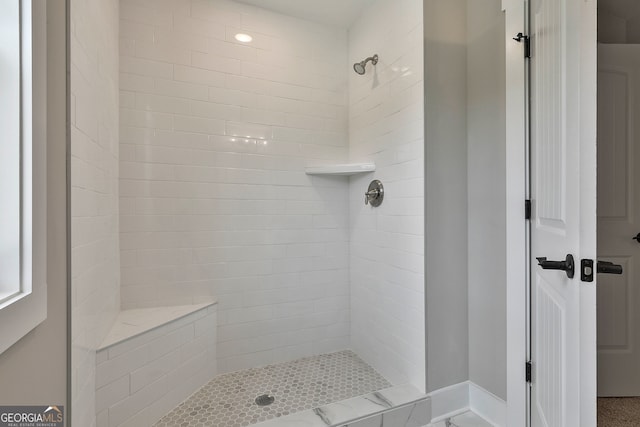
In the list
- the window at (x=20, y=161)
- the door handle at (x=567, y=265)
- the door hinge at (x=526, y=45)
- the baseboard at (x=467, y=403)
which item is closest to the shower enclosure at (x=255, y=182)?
the baseboard at (x=467, y=403)

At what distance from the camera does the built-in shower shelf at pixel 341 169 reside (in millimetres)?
1987

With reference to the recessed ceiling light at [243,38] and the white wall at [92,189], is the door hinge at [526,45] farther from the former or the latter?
the white wall at [92,189]

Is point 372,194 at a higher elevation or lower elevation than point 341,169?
lower

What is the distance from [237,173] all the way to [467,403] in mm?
1922

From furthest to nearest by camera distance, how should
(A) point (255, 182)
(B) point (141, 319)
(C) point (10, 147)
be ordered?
(A) point (255, 182) → (B) point (141, 319) → (C) point (10, 147)

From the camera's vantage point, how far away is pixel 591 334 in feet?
2.73

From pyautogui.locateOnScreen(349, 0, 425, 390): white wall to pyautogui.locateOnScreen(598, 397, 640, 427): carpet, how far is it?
88 centimetres

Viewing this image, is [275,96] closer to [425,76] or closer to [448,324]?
[425,76]

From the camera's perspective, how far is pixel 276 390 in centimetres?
175

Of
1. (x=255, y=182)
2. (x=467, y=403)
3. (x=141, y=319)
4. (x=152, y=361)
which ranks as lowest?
(x=467, y=403)

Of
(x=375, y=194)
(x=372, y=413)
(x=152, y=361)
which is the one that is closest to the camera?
(x=372, y=413)

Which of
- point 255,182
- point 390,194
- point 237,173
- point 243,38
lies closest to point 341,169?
point 390,194

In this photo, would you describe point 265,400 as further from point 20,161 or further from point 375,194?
point 20,161

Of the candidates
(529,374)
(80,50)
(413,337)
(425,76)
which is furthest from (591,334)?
(80,50)
